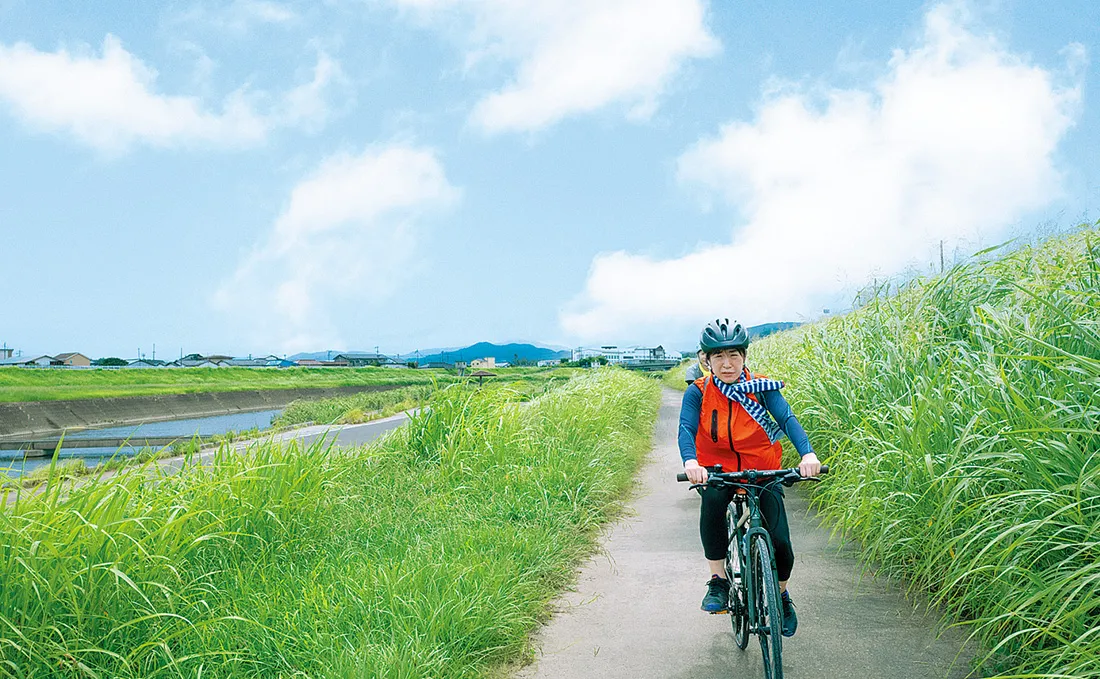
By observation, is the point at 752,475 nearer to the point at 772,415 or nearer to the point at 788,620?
the point at 772,415

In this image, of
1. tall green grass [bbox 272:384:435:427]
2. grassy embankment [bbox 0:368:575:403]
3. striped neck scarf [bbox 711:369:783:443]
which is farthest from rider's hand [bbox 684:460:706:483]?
grassy embankment [bbox 0:368:575:403]

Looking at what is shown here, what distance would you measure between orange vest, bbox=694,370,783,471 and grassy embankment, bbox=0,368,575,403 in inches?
869

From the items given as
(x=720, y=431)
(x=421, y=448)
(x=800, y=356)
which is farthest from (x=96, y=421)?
(x=720, y=431)

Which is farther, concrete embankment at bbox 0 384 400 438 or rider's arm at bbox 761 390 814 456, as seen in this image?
concrete embankment at bbox 0 384 400 438

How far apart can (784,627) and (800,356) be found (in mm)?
6374

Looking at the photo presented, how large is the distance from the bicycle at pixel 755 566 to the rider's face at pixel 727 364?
509 millimetres

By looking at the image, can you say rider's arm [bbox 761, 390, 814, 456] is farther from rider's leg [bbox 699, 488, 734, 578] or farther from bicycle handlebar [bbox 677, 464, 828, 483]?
rider's leg [bbox 699, 488, 734, 578]

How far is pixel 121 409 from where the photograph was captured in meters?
39.8

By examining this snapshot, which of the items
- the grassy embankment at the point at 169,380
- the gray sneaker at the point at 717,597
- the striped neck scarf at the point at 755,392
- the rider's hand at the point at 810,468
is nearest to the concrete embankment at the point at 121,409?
the grassy embankment at the point at 169,380

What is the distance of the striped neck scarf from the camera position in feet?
11.3

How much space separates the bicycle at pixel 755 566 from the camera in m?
3.01

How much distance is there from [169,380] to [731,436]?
55288mm

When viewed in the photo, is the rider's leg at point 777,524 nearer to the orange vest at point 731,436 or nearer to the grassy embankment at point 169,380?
the orange vest at point 731,436

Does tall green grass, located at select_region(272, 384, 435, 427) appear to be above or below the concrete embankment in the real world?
above
